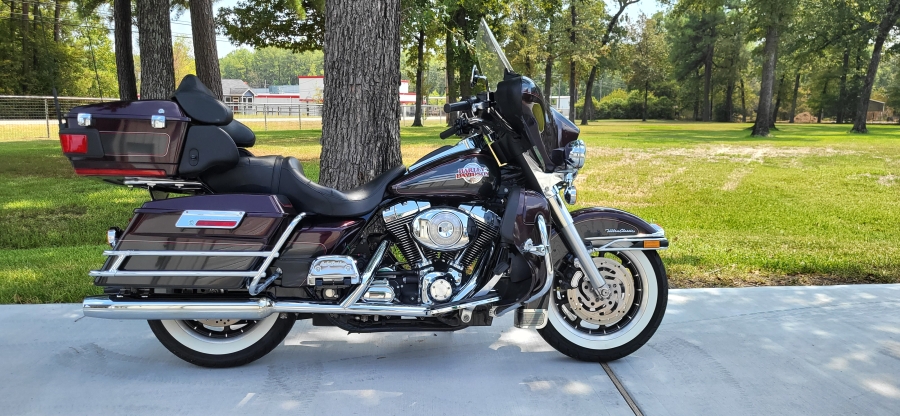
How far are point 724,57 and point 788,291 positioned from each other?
201 feet

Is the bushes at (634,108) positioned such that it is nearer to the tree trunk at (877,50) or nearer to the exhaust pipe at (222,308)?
the tree trunk at (877,50)

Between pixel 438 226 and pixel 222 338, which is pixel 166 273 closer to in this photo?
pixel 222 338

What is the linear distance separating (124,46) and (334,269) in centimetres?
1095

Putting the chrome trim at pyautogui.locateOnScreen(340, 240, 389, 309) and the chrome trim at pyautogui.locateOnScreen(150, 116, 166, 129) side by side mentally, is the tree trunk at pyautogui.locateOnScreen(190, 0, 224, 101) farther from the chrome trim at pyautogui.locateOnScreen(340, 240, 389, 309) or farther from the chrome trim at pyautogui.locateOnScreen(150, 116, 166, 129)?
the chrome trim at pyautogui.locateOnScreen(340, 240, 389, 309)

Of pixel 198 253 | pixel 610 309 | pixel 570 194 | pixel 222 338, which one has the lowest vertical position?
pixel 222 338

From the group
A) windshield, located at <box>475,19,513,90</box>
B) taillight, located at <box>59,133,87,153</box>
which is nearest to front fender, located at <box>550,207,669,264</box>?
windshield, located at <box>475,19,513,90</box>

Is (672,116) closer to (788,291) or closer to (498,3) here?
(498,3)

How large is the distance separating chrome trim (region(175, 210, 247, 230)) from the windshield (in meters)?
1.47

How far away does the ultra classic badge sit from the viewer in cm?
313

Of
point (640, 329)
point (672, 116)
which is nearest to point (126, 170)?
point (640, 329)

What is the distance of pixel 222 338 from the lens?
10.9ft

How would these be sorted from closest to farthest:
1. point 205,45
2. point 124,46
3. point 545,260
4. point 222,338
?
point 545,260 → point 222,338 → point 205,45 → point 124,46

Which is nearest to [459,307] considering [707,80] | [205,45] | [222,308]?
[222,308]

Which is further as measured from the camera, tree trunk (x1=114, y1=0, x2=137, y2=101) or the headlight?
tree trunk (x1=114, y1=0, x2=137, y2=101)
